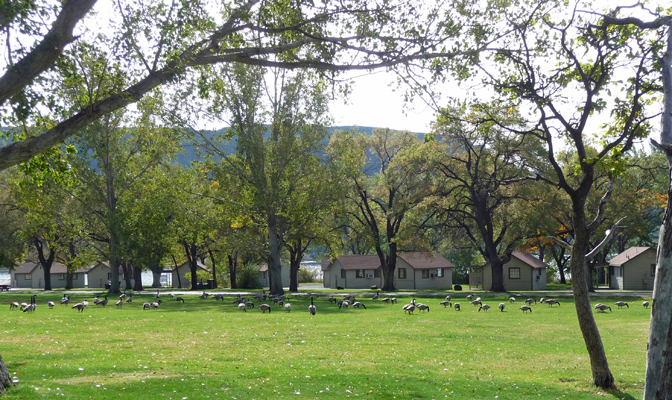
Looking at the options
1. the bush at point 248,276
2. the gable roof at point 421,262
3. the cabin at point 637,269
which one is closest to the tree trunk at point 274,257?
the bush at point 248,276

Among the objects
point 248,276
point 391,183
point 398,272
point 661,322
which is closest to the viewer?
point 661,322

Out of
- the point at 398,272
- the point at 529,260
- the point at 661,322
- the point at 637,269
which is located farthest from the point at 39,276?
the point at 661,322

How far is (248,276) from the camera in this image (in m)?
72.8

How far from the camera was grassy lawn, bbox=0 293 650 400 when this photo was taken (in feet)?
37.0

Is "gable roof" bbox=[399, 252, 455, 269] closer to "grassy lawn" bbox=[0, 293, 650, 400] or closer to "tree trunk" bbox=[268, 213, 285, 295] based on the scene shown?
"tree trunk" bbox=[268, 213, 285, 295]

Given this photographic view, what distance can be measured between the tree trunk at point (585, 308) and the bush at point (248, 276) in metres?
62.5

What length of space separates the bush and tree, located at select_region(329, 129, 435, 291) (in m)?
18.3

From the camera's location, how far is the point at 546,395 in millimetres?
11547

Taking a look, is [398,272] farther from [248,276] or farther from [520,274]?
[248,276]

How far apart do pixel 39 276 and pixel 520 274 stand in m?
76.9

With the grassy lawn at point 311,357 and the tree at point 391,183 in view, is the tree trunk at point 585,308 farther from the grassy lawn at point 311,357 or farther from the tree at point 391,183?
the tree at point 391,183

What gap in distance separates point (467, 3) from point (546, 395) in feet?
30.8

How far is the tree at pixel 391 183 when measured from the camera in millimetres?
50812

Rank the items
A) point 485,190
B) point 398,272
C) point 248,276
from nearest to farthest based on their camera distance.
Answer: point 485,190 → point 248,276 → point 398,272
